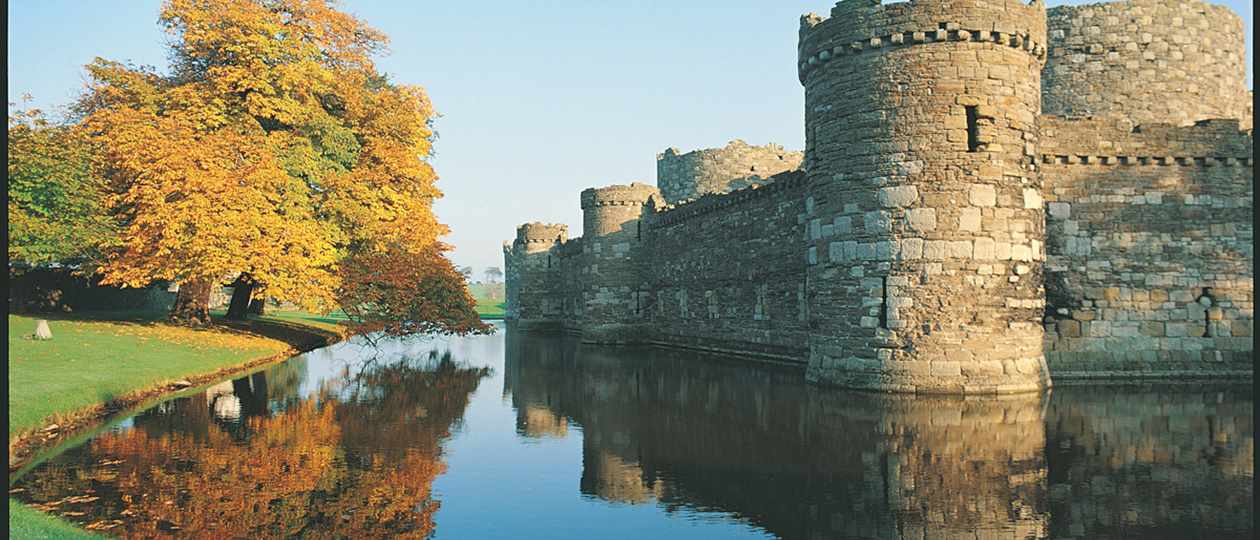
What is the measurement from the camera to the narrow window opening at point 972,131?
16.8m

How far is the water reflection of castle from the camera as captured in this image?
7.90m

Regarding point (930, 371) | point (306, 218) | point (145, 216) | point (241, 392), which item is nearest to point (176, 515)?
point (241, 392)

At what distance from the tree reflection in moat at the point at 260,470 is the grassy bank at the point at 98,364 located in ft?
2.40

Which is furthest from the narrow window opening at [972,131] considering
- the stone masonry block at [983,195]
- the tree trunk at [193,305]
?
the tree trunk at [193,305]

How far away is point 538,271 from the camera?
51562 millimetres

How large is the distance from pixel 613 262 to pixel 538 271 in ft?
47.5

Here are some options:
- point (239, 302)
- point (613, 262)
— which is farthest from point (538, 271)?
point (239, 302)

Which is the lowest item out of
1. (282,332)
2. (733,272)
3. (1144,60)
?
(282,332)

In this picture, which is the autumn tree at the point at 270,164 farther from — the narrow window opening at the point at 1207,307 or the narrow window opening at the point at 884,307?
the narrow window opening at the point at 1207,307

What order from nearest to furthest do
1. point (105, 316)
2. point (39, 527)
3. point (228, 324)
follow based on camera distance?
point (39, 527)
point (228, 324)
point (105, 316)

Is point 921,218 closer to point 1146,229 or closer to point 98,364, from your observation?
point 1146,229

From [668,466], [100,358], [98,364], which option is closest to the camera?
[668,466]

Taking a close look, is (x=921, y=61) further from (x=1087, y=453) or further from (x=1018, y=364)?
(x=1087, y=453)

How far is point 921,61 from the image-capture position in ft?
55.2
